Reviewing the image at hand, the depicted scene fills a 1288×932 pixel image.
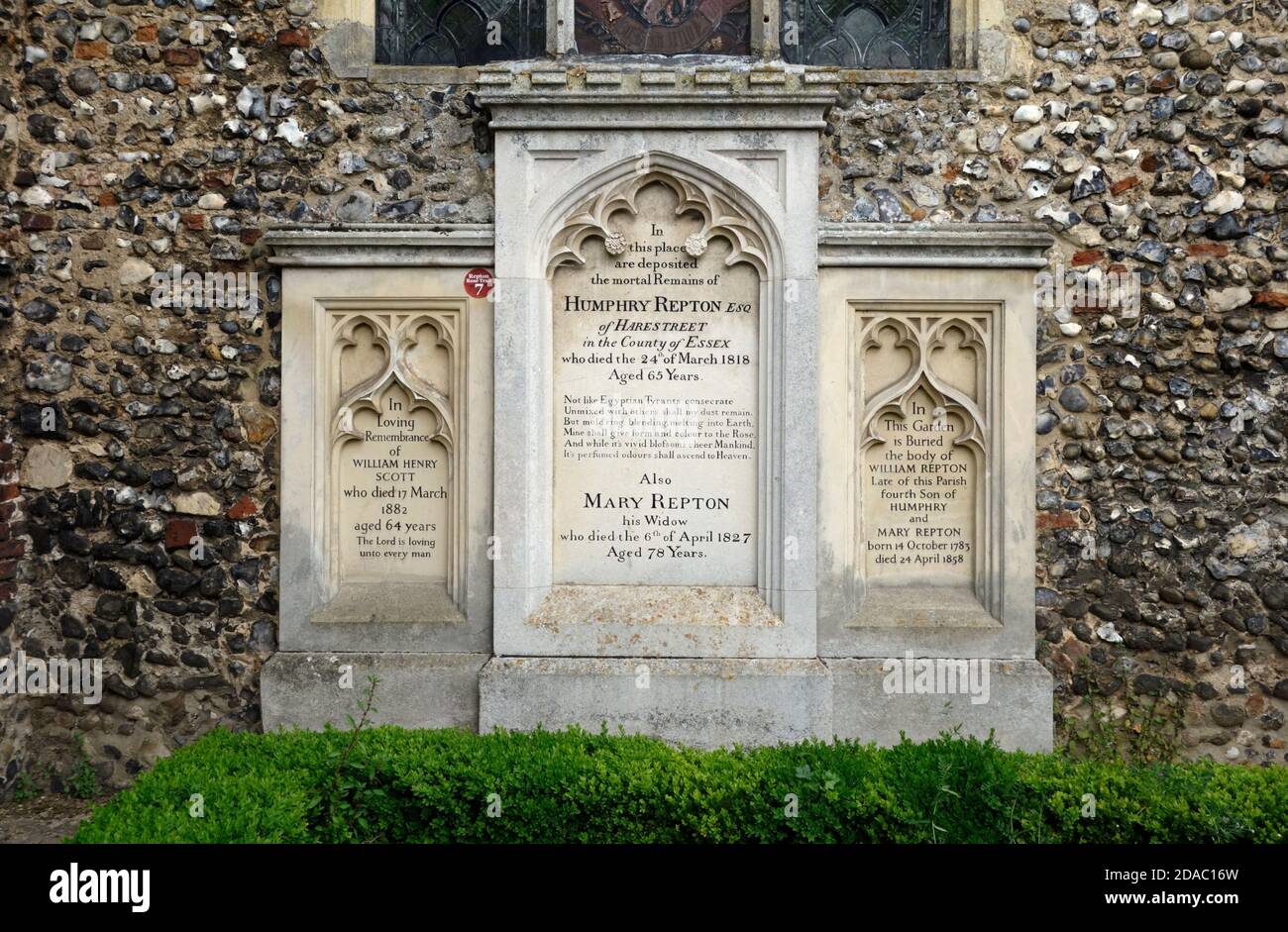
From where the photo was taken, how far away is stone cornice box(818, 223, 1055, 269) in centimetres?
475

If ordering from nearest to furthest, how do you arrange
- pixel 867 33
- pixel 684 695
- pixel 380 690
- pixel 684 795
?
pixel 684 795, pixel 684 695, pixel 380 690, pixel 867 33

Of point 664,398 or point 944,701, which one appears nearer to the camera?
point 944,701

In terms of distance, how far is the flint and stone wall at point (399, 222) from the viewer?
4.83 m

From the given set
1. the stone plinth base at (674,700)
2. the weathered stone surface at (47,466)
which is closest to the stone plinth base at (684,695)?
the stone plinth base at (674,700)

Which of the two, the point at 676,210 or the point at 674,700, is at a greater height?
the point at 676,210

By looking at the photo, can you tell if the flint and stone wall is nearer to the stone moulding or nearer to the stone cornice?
the stone cornice

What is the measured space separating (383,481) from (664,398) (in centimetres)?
162

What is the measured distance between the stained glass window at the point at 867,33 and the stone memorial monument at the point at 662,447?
66 centimetres

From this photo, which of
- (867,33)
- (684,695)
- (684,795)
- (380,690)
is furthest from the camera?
(867,33)

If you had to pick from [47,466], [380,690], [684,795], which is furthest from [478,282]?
[684,795]

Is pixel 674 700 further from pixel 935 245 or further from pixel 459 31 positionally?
pixel 459 31

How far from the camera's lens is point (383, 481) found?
4.98 meters

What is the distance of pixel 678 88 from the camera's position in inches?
187
